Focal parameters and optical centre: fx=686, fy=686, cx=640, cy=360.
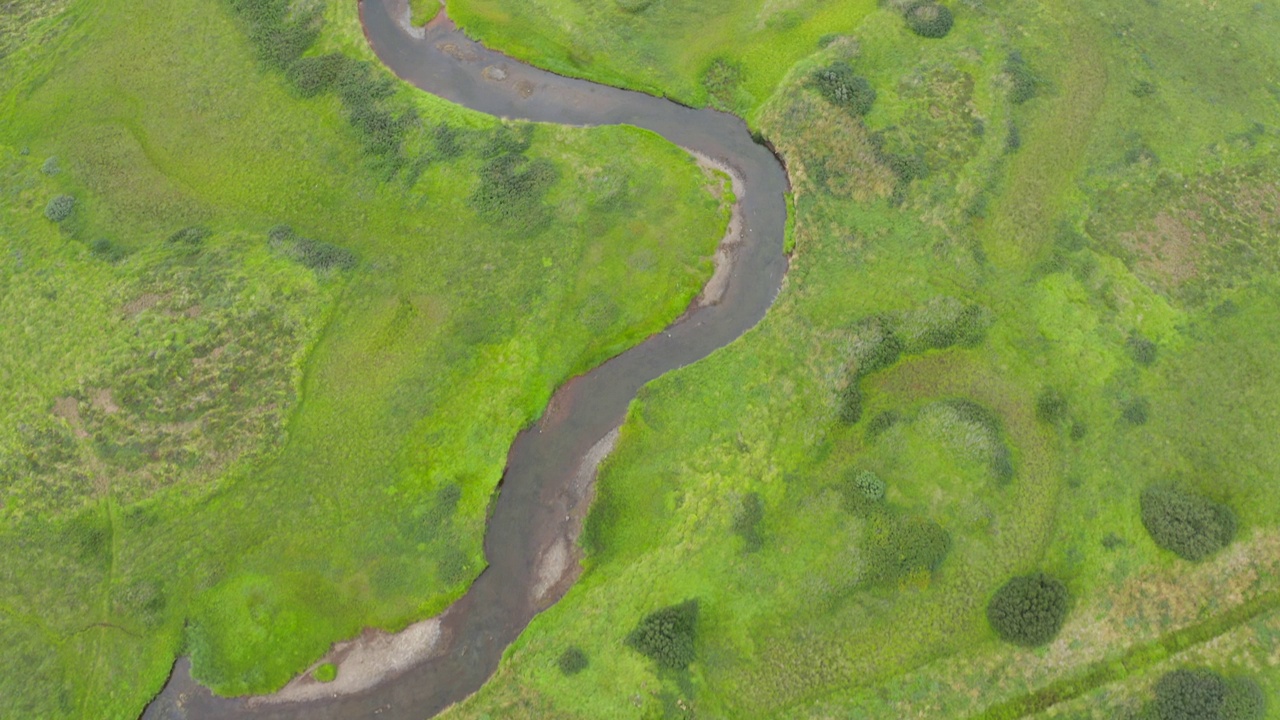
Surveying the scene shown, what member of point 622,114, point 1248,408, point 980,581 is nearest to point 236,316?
point 622,114

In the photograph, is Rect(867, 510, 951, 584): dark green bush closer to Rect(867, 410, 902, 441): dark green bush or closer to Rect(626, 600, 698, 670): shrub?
Rect(867, 410, 902, 441): dark green bush

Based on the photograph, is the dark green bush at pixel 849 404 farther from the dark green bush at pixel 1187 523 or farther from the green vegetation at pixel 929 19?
the green vegetation at pixel 929 19

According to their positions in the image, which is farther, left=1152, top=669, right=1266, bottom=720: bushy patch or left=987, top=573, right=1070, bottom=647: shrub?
left=987, top=573, right=1070, bottom=647: shrub

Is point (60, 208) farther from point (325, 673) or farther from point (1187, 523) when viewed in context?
point (1187, 523)

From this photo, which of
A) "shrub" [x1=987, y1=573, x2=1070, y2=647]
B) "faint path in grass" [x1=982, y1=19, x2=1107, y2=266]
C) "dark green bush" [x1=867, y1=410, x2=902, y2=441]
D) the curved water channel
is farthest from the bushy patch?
the curved water channel

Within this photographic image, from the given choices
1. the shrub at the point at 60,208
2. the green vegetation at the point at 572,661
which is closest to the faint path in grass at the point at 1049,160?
the green vegetation at the point at 572,661

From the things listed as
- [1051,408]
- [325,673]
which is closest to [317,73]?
[325,673]
